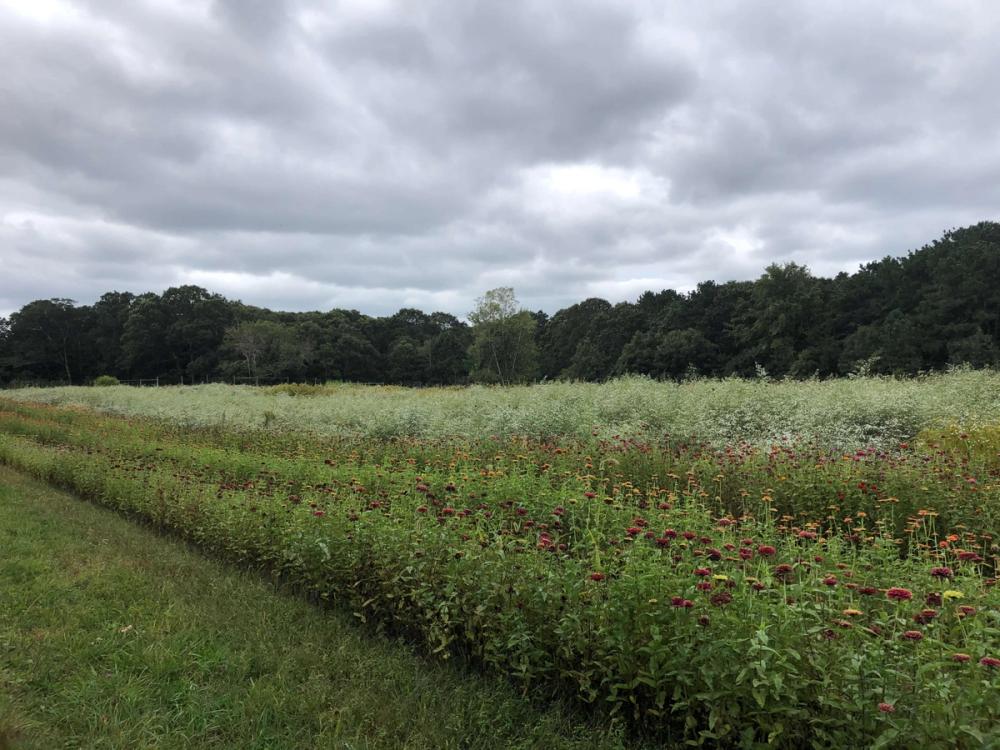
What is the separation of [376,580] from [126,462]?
21.3ft

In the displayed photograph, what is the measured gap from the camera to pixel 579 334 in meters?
68.1

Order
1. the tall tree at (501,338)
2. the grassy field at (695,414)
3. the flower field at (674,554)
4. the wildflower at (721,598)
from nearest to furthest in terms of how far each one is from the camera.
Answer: the flower field at (674,554) → the wildflower at (721,598) → the grassy field at (695,414) → the tall tree at (501,338)

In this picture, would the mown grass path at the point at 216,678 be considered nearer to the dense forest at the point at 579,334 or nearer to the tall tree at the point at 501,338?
the dense forest at the point at 579,334

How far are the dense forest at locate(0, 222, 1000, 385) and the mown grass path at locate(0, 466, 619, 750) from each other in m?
25.8

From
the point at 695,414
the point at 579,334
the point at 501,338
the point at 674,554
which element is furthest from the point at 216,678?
the point at 579,334

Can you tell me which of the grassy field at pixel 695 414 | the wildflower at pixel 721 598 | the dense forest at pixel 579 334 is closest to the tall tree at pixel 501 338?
the dense forest at pixel 579 334


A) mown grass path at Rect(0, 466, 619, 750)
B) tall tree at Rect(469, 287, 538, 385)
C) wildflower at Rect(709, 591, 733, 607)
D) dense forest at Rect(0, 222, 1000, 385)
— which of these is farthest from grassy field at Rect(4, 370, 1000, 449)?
tall tree at Rect(469, 287, 538, 385)

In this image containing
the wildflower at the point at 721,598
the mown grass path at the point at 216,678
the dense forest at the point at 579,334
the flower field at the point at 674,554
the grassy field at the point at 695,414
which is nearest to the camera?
the flower field at the point at 674,554

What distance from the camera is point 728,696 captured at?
209cm

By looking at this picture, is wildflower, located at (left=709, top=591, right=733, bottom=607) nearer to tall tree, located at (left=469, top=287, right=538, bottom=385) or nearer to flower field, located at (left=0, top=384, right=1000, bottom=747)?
flower field, located at (left=0, top=384, right=1000, bottom=747)

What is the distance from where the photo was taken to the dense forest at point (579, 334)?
34375 millimetres

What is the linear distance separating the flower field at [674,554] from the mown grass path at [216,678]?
0.22 metres

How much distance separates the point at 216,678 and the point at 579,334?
66356 mm

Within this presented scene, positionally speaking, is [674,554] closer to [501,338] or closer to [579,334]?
[501,338]
